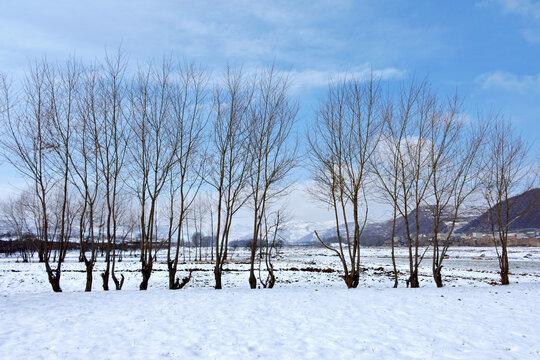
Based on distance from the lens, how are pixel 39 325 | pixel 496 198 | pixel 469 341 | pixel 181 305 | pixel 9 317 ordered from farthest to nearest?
pixel 496 198 → pixel 181 305 → pixel 9 317 → pixel 39 325 → pixel 469 341

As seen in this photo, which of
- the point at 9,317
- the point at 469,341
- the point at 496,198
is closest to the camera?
the point at 469,341

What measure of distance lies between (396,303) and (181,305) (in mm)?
7116

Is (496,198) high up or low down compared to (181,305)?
up

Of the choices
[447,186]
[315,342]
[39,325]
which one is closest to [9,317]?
[39,325]

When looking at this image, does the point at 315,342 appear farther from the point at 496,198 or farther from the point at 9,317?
the point at 496,198

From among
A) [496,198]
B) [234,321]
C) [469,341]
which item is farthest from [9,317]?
[496,198]

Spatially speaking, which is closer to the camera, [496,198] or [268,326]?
[268,326]

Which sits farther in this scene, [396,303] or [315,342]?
[396,303]

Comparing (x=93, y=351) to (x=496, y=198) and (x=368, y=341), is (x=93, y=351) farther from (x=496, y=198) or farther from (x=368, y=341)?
(x=496, y=198)

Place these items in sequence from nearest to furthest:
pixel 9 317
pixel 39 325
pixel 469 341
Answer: pixel 469 341, pixel 39 325, pixel 9 317

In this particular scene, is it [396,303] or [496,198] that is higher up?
[496,198]

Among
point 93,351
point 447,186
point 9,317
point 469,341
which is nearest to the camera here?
point 93,351

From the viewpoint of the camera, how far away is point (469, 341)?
6809mm

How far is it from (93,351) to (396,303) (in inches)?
350
